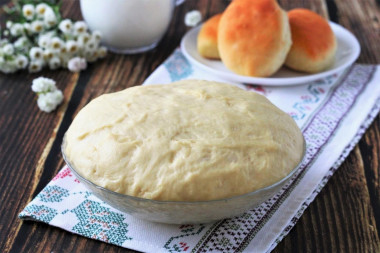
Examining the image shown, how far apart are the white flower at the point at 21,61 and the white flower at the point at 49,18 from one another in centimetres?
14

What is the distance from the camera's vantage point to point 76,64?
146cm

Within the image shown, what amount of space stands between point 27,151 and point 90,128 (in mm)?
324

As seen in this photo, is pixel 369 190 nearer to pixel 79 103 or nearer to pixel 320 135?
pixel 320 135

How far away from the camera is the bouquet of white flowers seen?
4.74 ft

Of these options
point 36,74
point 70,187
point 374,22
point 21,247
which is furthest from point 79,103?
point 374,22

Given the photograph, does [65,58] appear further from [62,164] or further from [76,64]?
[62,164]

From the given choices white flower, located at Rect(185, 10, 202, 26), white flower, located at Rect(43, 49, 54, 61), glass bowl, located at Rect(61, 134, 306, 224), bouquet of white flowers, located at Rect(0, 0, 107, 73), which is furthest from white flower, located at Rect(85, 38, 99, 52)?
glass bowl, located at Rect(61, 134, 306, 224)

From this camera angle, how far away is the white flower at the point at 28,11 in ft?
4.98

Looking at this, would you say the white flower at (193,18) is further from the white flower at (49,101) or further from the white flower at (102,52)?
the white flower at (49,101)

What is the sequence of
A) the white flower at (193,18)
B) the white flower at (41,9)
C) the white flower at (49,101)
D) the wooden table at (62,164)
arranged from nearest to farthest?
the wooden table at (62,164), the white flower at (49,101), the white flower at (41,9), the white flower at (193,18)

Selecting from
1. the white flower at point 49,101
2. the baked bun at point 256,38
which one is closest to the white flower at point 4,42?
the white flower at point 49,101

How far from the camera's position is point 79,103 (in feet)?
4.31

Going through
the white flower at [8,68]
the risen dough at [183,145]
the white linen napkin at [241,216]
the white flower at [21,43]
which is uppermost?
the risen dough at [183,145]

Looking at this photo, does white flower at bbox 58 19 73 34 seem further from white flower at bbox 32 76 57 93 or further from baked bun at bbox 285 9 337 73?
baked bun at bbox 285 9 337 73
